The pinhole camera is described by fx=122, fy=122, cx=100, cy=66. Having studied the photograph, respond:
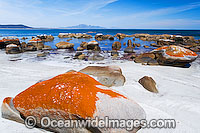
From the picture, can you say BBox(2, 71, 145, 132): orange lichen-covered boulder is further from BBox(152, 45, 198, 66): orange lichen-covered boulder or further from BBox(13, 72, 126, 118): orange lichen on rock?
BBox(152, 45, 198, 66): orange lichen-covered boulder

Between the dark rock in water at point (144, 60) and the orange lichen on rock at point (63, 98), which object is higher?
the orange lichen on rock at point (63, 98)

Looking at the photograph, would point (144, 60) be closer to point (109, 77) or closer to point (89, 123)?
point (109, 77)

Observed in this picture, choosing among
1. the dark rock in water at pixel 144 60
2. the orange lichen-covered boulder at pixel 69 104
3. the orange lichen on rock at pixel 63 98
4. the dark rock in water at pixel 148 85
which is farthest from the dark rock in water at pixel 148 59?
the orange lichen on rock at pixel 63 98

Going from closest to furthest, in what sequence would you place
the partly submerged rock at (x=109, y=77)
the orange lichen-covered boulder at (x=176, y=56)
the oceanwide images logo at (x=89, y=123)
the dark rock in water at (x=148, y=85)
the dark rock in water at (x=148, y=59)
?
the oceanwide images logo at (x=89, y=123) < the partly submerged rock at (x=109, y=77) < the dark rock in water at (x=148, y=85) < the orange lichen-covered boulder at (x=176, y=56) < the dark rock in water at (x=148, y=59)

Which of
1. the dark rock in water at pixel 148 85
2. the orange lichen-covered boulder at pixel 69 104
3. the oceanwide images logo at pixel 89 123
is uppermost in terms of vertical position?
the orange lichen-covered boulder at pixel 69 104

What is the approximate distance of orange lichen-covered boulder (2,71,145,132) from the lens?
2190mm

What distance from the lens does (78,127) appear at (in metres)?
2.16

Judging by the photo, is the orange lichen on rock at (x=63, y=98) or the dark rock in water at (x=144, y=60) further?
the dark rock in water at (x=144, y=60)

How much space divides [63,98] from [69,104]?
6.6 inches

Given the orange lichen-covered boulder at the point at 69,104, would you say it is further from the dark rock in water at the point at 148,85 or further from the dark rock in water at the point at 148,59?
the dark rock in water at the point at 148,59

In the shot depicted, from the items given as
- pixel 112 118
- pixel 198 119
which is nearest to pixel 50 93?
pixel 112 118

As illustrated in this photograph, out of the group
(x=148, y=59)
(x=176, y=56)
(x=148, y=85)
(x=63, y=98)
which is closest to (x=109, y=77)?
(x=148, y=85)

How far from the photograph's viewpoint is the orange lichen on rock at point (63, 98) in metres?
2.19

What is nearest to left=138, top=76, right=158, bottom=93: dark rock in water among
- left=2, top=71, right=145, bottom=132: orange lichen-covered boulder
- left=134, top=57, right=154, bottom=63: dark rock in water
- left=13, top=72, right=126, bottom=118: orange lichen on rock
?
left=2, top=71, right=145, bottom=132: orange lichen-covered boulder
